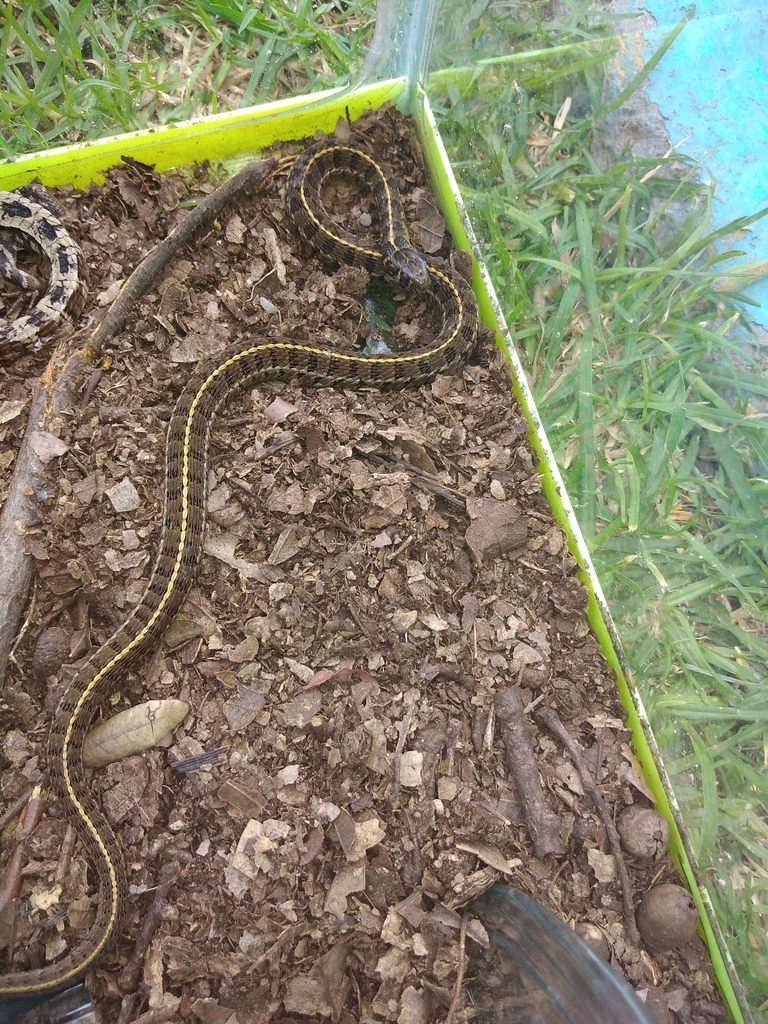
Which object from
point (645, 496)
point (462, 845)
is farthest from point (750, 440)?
point (462, 845)

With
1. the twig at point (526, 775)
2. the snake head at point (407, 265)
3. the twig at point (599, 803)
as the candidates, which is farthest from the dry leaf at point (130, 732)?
the snake head at point (407, 265)

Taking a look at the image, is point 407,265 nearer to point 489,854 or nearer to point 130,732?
point 130,732

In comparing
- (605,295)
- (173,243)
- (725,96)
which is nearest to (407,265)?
(605,295)

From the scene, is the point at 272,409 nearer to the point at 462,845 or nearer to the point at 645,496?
the point at 645,496

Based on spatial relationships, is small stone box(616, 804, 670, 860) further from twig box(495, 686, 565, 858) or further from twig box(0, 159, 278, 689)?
twig box(0, 159, 278, 689)

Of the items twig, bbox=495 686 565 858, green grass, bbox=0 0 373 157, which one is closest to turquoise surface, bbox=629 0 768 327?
green grass, bbox=0 0 373 157

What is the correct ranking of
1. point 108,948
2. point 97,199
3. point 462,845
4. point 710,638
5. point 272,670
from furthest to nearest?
point 97,199, point 710,638, point 272,670, point 462,845, point 108,948
